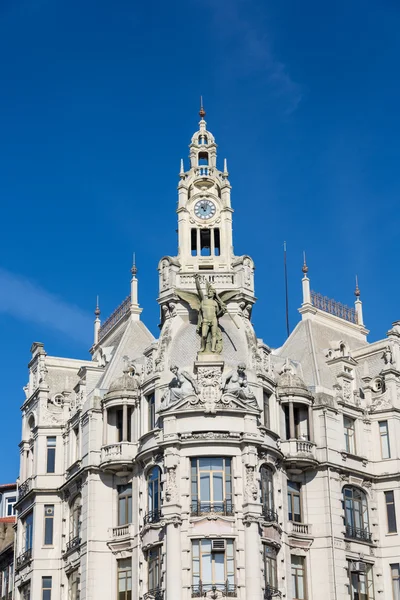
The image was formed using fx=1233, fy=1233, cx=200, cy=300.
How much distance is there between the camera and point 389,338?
276 ft

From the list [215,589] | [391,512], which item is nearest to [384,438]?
[391,512]

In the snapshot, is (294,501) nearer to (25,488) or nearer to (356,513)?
(356,513)

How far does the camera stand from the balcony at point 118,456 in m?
74.8

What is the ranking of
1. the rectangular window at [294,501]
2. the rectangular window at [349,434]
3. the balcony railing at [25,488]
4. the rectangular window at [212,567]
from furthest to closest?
1. the balcony railing at [25,488]
2. the rectangular window at [349,434]
3. the rectangular window at [294,501]
4. the rectangular window at [212,567]

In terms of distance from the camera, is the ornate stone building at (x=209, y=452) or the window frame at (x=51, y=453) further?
the window frame at (x=51, y=453)

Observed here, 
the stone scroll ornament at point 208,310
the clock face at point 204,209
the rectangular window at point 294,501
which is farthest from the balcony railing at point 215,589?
the clock face at point 204,209

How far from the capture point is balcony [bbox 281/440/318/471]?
247 feet

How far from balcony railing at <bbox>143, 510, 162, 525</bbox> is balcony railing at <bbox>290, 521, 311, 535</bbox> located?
29.1 feet

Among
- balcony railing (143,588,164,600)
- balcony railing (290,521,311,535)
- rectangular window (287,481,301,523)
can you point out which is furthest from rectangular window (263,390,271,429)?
balcony railing (143,588,164,600)

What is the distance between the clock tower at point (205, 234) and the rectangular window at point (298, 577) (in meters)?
16.1

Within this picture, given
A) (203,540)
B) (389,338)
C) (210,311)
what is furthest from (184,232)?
(203,540)

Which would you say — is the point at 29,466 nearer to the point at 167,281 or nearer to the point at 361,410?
the point at 167,281

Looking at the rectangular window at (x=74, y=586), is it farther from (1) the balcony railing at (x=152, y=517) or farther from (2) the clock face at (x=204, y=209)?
(2) the clock face at (x=204, y=209)

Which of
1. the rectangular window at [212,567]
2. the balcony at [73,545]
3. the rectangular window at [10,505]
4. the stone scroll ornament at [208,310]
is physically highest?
the stone scroll ornament at [208,310]
